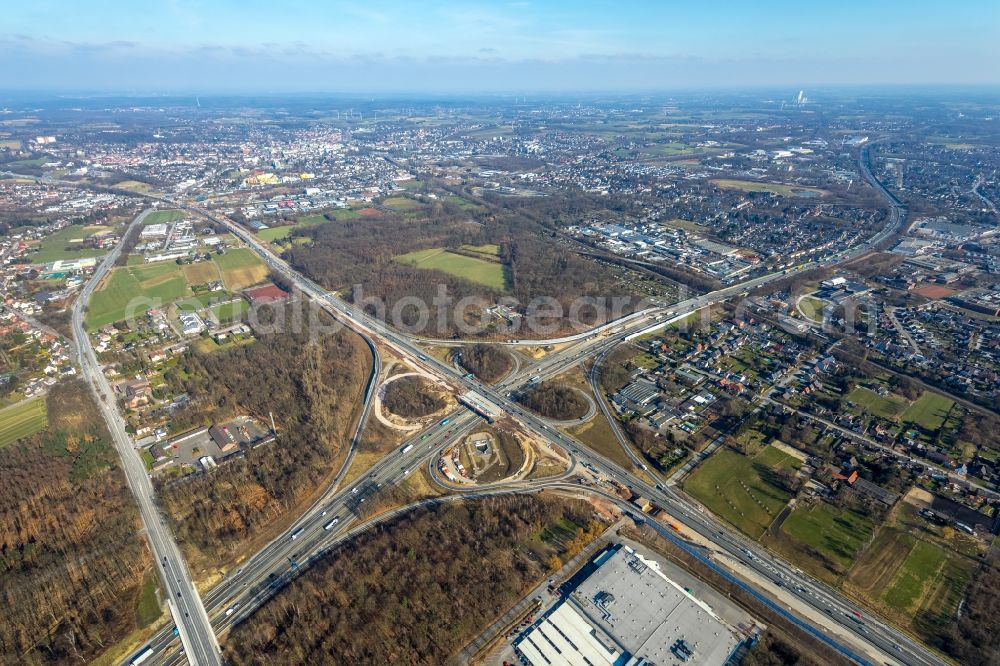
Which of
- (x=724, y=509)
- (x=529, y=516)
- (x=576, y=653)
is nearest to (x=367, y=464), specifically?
(x=529, y=516)

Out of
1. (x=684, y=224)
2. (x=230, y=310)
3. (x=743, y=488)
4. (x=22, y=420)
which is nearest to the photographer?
(x=743, y=488)

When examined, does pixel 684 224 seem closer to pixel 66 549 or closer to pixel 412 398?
pixel 412 398

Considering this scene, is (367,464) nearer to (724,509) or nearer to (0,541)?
(0,541)

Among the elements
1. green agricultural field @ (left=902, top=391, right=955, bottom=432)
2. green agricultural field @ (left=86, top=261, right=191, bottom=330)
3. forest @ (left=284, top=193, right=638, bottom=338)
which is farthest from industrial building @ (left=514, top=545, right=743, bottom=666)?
green agricultural field @ (left=86, top=261, right=191, bottom=330)

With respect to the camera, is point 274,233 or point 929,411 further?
point 274,233

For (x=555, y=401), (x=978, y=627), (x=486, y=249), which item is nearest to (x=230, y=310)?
(x=486, y=249)

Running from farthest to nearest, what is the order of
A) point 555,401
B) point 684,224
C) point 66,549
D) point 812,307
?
point 684,224, point 812,307, point 555,401, point 66,549

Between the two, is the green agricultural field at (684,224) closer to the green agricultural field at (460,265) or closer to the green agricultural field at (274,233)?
the green agricultural field at (460,265)

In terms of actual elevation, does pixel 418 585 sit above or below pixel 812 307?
below
